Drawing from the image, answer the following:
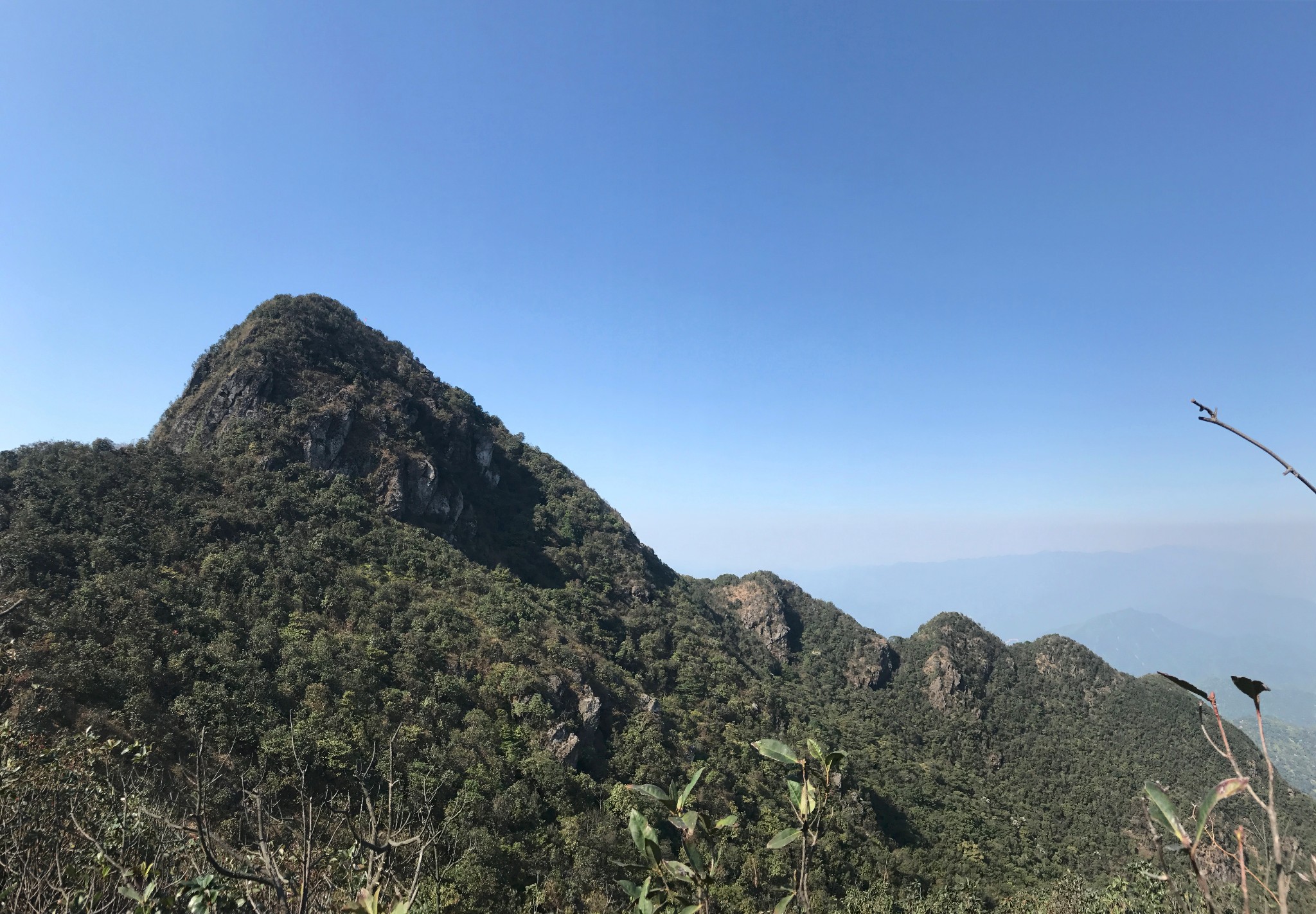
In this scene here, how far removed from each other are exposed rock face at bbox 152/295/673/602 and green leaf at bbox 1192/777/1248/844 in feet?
135

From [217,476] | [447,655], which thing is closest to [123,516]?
[217,476]

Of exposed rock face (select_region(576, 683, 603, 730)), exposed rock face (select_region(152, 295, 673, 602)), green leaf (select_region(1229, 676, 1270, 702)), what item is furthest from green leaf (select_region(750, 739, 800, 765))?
exposed rock face (select_region(152, 295, 673, 602))

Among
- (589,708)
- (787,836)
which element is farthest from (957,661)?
(787,836)

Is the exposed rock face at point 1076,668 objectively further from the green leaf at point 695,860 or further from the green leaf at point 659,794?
the green leaf at point 659,794

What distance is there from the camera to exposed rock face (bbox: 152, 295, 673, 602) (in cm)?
3706

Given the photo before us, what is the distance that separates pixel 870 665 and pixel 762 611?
11764mm

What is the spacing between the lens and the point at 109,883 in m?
6.29

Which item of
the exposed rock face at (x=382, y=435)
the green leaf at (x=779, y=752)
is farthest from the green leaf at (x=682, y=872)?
the exposed rock face at (x=382, y=435)

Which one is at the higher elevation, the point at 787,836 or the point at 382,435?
the point at 382,435

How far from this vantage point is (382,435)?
40.8 meters

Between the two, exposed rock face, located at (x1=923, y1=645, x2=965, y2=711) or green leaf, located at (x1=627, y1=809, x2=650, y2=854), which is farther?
exposed rock face, located at (x1=923, y1=645, x2=965, y2=711)

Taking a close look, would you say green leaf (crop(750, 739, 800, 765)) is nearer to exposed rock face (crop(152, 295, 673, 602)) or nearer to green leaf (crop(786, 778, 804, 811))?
green leaf (crop(786, 778, 804, 811))

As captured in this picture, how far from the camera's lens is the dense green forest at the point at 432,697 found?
13219 mm

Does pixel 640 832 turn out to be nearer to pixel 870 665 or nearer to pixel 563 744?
pixel 563 744
